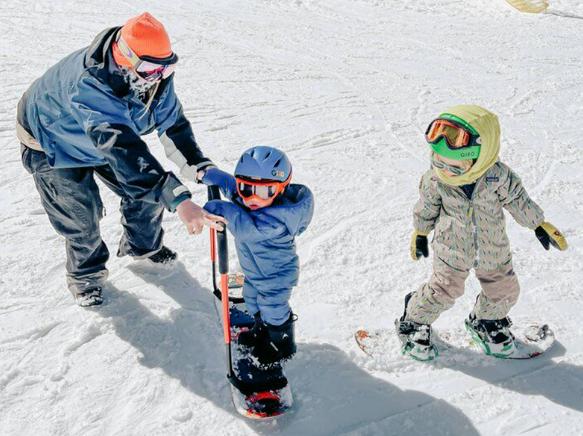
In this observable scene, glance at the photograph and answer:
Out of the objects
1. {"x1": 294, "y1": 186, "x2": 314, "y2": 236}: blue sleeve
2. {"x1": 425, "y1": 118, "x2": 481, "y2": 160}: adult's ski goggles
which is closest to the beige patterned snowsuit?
{"x1": 425, "y1": 118, "x2": 481, "y2": 160}: adult's ski goggles

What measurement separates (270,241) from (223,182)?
613 mm

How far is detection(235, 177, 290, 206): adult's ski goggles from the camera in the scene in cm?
352

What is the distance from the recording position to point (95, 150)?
13.4 ft

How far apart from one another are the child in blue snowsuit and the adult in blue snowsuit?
0.87 ft

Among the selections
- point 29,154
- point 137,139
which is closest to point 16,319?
point 29,154

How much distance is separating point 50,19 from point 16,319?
335 inches

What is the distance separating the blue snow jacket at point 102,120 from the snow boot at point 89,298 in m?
0.99

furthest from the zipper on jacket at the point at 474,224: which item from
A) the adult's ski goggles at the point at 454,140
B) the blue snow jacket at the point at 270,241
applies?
the blue snow jacket at the point at 270,241

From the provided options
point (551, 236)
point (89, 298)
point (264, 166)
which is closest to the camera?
point (264, 166)

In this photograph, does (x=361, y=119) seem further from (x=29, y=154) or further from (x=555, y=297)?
(x=29, y=154)

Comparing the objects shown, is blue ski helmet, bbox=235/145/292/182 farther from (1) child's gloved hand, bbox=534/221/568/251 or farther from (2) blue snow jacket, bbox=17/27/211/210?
(1) child's gloved hand, bbox=534/221/568/251

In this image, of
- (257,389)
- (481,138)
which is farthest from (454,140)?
(257,389)

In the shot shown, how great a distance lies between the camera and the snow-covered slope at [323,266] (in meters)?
3.84

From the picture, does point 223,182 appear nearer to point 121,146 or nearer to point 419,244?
point 121,146
